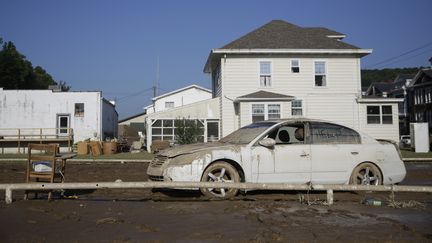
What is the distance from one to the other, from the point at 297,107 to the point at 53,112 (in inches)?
730

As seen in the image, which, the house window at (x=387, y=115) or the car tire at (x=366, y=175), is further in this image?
the house window at (x=387, y=115)

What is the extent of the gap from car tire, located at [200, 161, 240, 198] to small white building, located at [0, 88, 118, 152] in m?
25.5

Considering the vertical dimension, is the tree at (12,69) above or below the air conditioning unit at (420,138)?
above

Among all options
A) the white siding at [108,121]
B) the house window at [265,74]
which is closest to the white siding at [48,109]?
the white siding at [108,121]

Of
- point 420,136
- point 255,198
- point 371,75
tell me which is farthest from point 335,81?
point 371,75

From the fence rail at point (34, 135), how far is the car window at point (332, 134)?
24263 millimetres

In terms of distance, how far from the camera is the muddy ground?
16.7 feet

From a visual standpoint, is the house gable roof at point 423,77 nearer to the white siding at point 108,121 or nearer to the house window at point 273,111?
the house window at point 273,111

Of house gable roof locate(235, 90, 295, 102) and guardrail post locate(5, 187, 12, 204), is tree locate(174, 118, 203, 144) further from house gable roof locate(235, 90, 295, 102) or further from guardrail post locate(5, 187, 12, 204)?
guardrail post locate(5, 187, 12, 204)

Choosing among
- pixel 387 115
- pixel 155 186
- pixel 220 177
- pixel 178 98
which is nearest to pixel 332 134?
pixel 220 177

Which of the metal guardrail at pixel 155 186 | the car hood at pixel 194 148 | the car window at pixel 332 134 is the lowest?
the metal guardrail at pixel 155 186

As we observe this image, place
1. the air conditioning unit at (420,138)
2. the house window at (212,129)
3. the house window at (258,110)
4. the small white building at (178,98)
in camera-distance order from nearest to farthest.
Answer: the air conditioning unit at (420,138)
the house window at (258,110)
the house window at (212,129)
the small white building at (178,98)

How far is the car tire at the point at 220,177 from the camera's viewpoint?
7648 millimetres

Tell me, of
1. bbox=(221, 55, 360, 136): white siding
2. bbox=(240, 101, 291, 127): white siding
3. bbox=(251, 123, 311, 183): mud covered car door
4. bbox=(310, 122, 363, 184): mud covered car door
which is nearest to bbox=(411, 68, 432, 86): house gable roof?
bbox=(221, 55, 360, 136): white siding
